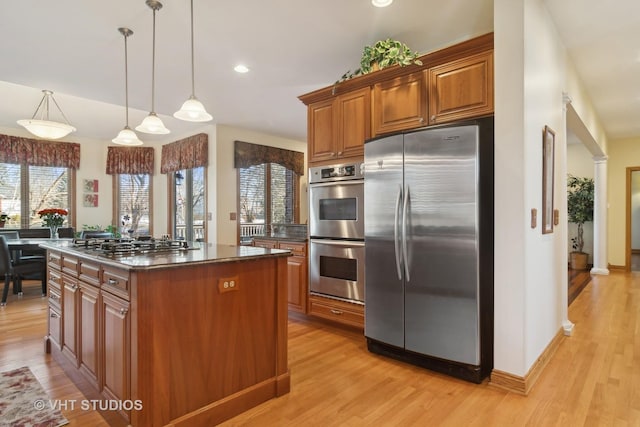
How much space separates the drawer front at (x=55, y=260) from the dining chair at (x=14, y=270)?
7.84ft

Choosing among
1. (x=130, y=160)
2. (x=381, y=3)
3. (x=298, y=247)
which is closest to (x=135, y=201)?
(x=130, y=160)

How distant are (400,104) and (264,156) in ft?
12.6

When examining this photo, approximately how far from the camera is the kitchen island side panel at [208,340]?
5.40 ft

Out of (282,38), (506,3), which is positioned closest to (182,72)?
(282,38)

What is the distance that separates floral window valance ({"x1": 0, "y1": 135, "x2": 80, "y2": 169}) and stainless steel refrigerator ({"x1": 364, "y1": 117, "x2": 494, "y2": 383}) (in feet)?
20.8

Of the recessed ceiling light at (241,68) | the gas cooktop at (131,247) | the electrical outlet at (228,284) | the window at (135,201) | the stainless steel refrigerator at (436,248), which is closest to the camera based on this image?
the electrical outlet at (228,284)

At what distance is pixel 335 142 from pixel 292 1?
1.25 meters

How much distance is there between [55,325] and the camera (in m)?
2.68

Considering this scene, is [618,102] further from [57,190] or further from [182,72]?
[57,190]

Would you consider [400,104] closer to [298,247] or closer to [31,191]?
[298,247]

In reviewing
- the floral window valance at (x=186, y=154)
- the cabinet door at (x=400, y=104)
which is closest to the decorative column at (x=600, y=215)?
the cabinet door at (x=400, y=104)

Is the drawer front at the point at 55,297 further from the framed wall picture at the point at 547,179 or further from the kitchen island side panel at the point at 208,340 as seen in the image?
the framed wall picture at the point at 547,179

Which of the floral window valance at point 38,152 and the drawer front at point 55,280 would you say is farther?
the floral window valance at point 38,152

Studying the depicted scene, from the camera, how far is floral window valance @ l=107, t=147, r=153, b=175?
6.98m
